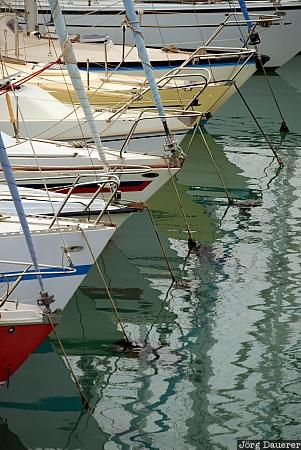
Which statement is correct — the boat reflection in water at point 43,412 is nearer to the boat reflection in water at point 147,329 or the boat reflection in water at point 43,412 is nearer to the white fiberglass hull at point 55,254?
the boat reflection in water at point 147,329

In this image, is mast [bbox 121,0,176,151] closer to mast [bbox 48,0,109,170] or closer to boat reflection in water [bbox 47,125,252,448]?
boat reflection in water [bbox 47,125,252,448]

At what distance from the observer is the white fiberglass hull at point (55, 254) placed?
41.6 feet

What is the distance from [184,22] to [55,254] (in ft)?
64.8

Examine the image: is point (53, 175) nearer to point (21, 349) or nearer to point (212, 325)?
point (212, 325)

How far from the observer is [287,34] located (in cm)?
3253

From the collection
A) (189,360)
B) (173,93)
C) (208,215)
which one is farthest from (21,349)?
(173,93)

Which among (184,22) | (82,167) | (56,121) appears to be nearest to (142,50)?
(82,167)

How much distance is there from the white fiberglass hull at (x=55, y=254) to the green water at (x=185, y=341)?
88 cm

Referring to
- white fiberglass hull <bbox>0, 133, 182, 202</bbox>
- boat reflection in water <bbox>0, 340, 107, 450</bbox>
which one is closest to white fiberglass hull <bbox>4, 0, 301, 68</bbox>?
white fiberglass hull <bbox>0, 133, 182, 202</bbox>

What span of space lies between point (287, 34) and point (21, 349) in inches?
881

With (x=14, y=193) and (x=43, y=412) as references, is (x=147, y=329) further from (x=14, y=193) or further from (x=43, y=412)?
(x=14, y=193)

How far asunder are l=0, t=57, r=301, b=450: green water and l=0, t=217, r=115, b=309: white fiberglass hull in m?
0.88

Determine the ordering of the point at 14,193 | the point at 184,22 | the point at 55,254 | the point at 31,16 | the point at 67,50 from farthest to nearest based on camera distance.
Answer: the point at 184,22 < the point at 31,16 < the point at 67,50 < the point at 55,254 < the point at 14,193

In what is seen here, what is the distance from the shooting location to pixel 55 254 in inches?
515
